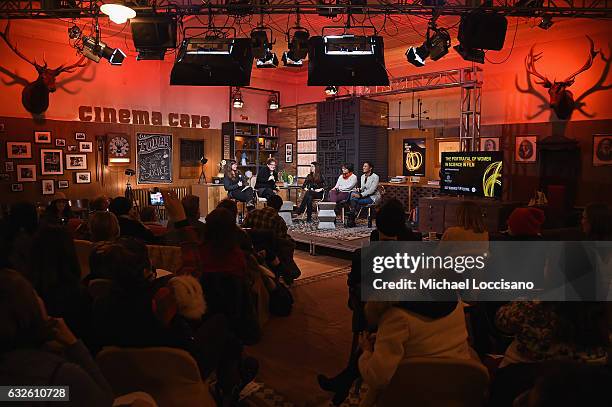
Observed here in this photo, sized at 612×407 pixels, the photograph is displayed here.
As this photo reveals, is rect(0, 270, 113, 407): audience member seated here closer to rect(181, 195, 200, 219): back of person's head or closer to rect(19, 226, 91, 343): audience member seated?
rect(19, 226, 91, 343): audience member seated

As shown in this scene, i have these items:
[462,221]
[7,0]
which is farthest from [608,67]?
[7,0]

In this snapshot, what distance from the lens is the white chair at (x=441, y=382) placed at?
70.9 inches

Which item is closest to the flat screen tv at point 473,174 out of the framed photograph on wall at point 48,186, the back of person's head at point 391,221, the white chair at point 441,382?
the back of person's head at point 391,221

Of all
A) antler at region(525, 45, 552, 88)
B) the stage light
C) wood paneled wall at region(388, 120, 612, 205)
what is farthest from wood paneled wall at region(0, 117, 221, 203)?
antler at region(525, 45, 552, 88)

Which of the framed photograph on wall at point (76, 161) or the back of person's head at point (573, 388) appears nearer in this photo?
the back of person's head at point (573, 388)

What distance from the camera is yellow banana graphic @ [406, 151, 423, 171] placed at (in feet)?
37.1

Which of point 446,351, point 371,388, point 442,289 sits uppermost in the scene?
point 442,289

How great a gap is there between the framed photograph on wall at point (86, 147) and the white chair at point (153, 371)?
29.8ft

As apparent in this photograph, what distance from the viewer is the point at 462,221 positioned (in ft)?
13.2

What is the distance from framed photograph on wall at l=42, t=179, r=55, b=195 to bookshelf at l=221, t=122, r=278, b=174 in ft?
14.6

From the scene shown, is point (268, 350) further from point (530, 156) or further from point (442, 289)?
point (530, 156)

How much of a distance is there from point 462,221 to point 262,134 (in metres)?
10.0

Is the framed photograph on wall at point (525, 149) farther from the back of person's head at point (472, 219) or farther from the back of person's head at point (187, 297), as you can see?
the back of person's head at point (187, 297)

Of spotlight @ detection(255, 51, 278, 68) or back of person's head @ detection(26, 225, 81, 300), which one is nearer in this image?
back of person's head @ detection(26, 225, 81, 300)
